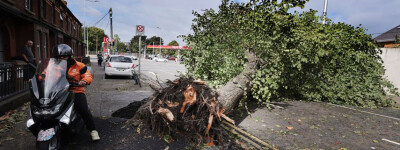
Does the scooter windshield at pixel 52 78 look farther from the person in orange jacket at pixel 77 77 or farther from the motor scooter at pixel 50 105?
the person in orange jacket at pixel 77 77

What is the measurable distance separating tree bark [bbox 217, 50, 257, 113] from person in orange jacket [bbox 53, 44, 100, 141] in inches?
104

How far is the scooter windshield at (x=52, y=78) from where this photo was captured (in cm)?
265

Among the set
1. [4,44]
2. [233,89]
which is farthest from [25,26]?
[233,89]

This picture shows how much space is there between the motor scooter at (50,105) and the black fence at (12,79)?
333 centimetres

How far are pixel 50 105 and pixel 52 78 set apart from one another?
1.20ft

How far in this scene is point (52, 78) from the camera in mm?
2758

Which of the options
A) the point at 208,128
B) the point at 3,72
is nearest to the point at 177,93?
the point at 208,128

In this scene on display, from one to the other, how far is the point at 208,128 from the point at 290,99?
5813 millimetres

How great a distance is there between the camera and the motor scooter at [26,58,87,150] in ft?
8.60

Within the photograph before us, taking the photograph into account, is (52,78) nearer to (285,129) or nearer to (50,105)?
(50,105)

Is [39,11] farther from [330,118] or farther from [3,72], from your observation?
[330,118]

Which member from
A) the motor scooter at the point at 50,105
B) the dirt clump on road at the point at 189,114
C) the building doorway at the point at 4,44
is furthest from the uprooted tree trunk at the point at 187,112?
the building doorway at the point at 4,44

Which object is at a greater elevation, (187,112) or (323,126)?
(187,112)

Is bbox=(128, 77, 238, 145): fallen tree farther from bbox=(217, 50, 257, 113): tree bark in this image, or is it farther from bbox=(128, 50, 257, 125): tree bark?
bbox=(217, 50, 257, 113): tree bark
